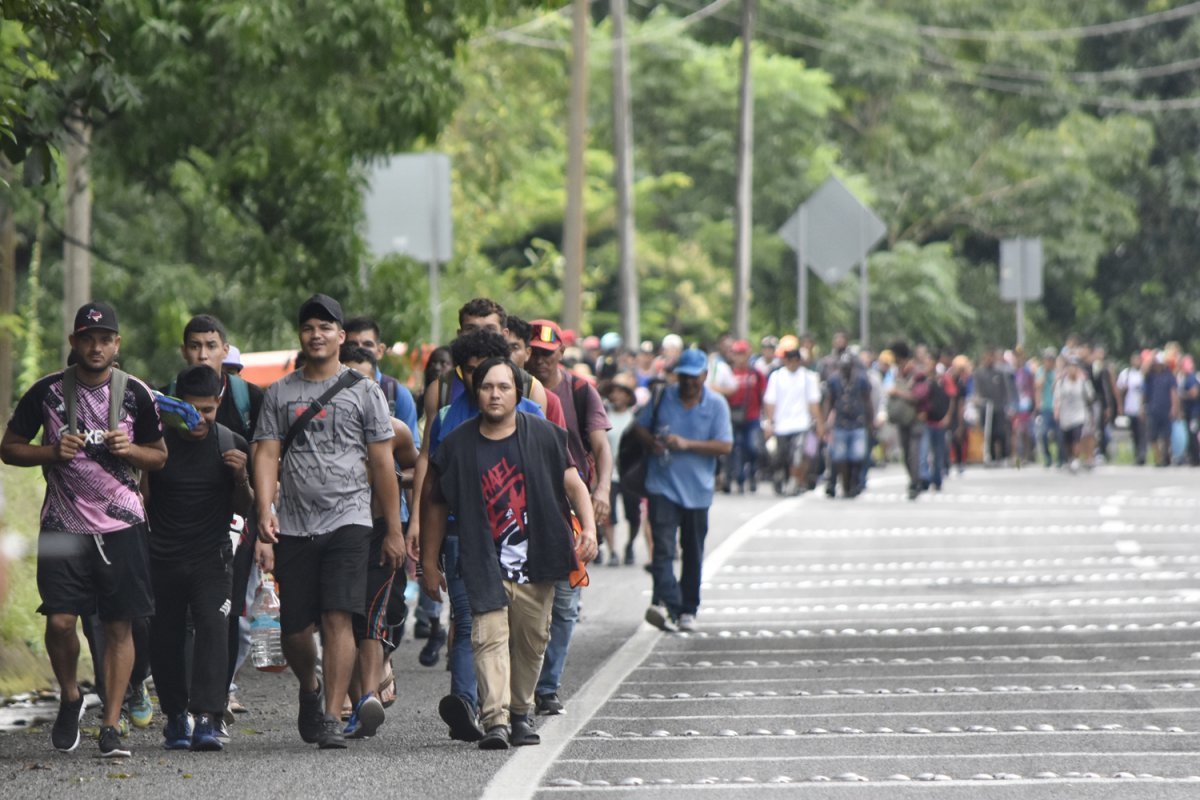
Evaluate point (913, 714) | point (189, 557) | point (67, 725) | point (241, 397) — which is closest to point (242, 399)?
point (241, 397)

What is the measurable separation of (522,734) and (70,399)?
220 centimetres

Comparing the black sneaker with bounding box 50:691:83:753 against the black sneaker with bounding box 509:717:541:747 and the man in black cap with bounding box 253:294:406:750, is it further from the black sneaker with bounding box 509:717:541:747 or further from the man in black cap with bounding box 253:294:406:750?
the black sneaker with bounding box 509:717:541:747

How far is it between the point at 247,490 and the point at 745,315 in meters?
29.9

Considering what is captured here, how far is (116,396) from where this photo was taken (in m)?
9.83

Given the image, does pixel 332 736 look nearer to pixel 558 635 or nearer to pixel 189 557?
pixel 189 557

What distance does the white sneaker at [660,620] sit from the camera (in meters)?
14.8

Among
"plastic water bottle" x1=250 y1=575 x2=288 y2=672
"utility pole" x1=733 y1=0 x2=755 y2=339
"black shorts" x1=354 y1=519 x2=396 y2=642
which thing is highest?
"utility pole" x1=733 y1=0 x2=755 y2=339

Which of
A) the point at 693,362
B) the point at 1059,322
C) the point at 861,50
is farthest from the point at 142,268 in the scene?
the point at 1059,322

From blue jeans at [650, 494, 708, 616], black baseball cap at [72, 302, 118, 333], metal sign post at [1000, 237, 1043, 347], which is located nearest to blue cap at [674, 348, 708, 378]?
blue jeans at [650, 494, 708, 616]

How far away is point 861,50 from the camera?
5269 cm

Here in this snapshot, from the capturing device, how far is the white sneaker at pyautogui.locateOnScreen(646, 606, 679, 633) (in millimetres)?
14750

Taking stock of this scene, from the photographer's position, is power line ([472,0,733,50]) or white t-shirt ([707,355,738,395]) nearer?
A: white t-shirt ([707,355,738,395])

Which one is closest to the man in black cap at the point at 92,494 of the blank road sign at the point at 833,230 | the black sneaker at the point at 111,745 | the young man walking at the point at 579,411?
the black sneaker at the point at 111,745

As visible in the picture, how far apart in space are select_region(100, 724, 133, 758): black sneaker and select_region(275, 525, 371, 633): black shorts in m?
0.79
